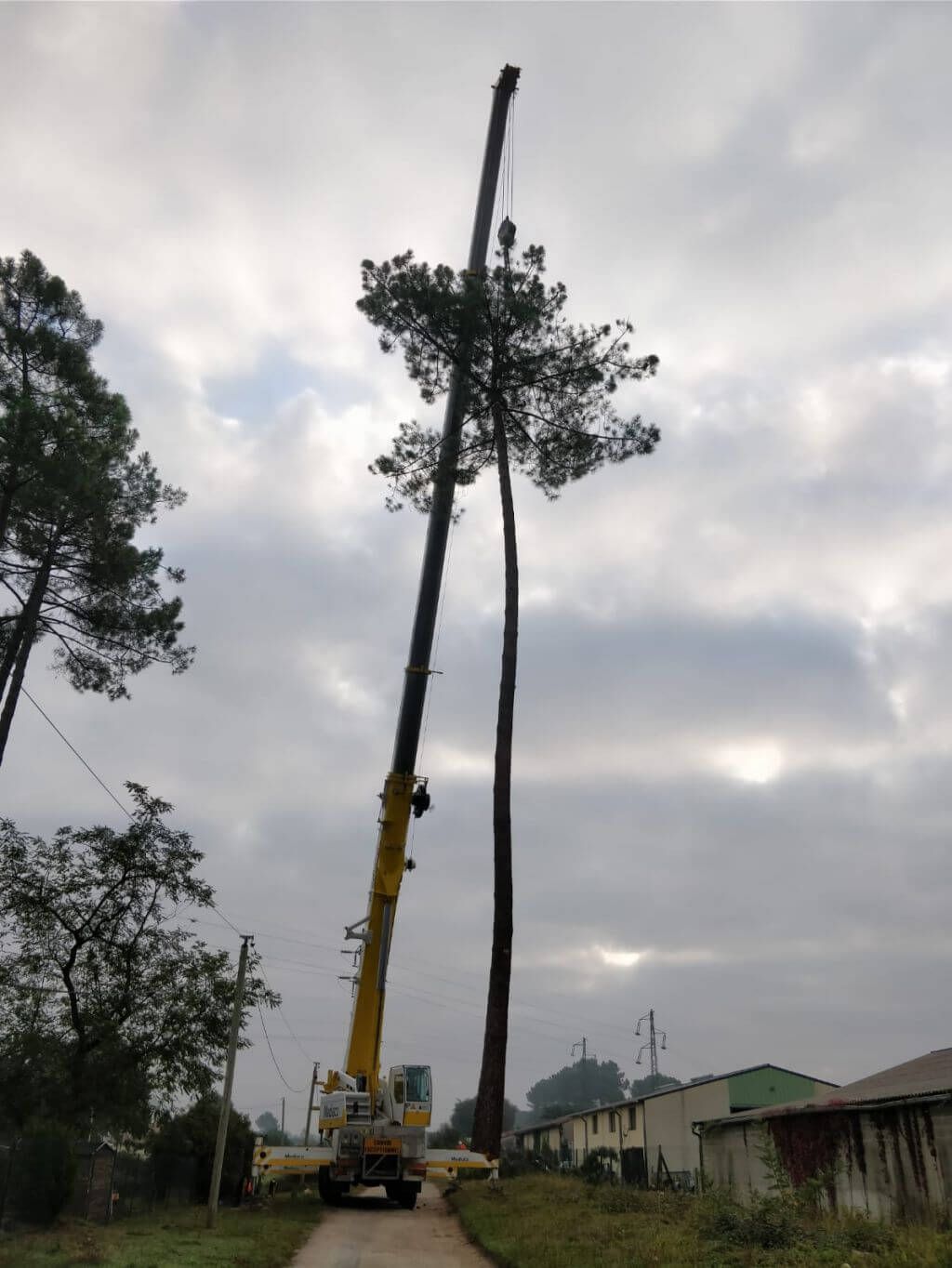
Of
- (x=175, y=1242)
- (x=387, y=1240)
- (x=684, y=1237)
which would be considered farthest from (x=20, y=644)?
(x=684, y=1237)

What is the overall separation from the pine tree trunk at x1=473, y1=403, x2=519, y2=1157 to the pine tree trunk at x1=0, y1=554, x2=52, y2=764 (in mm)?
10985

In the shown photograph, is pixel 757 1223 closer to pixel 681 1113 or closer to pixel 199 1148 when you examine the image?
Answer: pixel 199 1148

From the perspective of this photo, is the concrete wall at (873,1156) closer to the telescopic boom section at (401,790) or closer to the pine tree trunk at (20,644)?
the telescopic boom section at (401,790)

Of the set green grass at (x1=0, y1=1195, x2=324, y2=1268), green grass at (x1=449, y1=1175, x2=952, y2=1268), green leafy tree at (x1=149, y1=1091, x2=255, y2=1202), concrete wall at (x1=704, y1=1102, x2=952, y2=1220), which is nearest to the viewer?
green grass at (x1=449, y1=1175, x2=952, y2=1268)

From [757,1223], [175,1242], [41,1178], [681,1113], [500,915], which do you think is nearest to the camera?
[757,1223]

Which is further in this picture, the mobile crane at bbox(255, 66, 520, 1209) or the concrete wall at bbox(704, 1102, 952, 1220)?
the mobile crane at bbox(255, 66, 520, 1209)

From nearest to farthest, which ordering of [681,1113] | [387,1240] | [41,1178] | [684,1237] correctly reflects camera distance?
1. [684,1237]
2. [387,1240]
3. [41,1178]
4. [681,1113]

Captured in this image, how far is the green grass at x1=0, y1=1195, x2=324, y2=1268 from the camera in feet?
42.7

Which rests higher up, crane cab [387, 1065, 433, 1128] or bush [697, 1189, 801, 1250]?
crane cab [387, 1065, 433, 1128]

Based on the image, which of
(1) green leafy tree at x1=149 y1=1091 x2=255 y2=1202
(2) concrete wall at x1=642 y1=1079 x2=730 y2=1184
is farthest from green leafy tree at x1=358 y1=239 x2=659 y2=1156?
(2) concrete wall at x1=642 y1=1079 x2=730 y2=1184

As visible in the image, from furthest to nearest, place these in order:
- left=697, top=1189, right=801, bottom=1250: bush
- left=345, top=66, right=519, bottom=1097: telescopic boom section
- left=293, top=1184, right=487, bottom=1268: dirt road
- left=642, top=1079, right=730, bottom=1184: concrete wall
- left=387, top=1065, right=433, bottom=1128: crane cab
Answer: left=642, top=1079, right=730, bottom=1184: concrete wall < left=345, top=66, right=519, bottom=1097: telescopic boom section < left=387, top=1065, right=433, bottom=1128: crane cab < left=293, top=1184, right=487, bottom=1268: dirt road < left=697, top=1189, right=801, bottom=1250: bush

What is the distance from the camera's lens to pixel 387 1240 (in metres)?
15.8

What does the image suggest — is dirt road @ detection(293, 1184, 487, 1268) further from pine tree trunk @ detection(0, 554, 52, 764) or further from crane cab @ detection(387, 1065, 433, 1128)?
pine tree trunk @ detection(0, 554, 52, 764)

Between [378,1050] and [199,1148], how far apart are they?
10.1 meters
